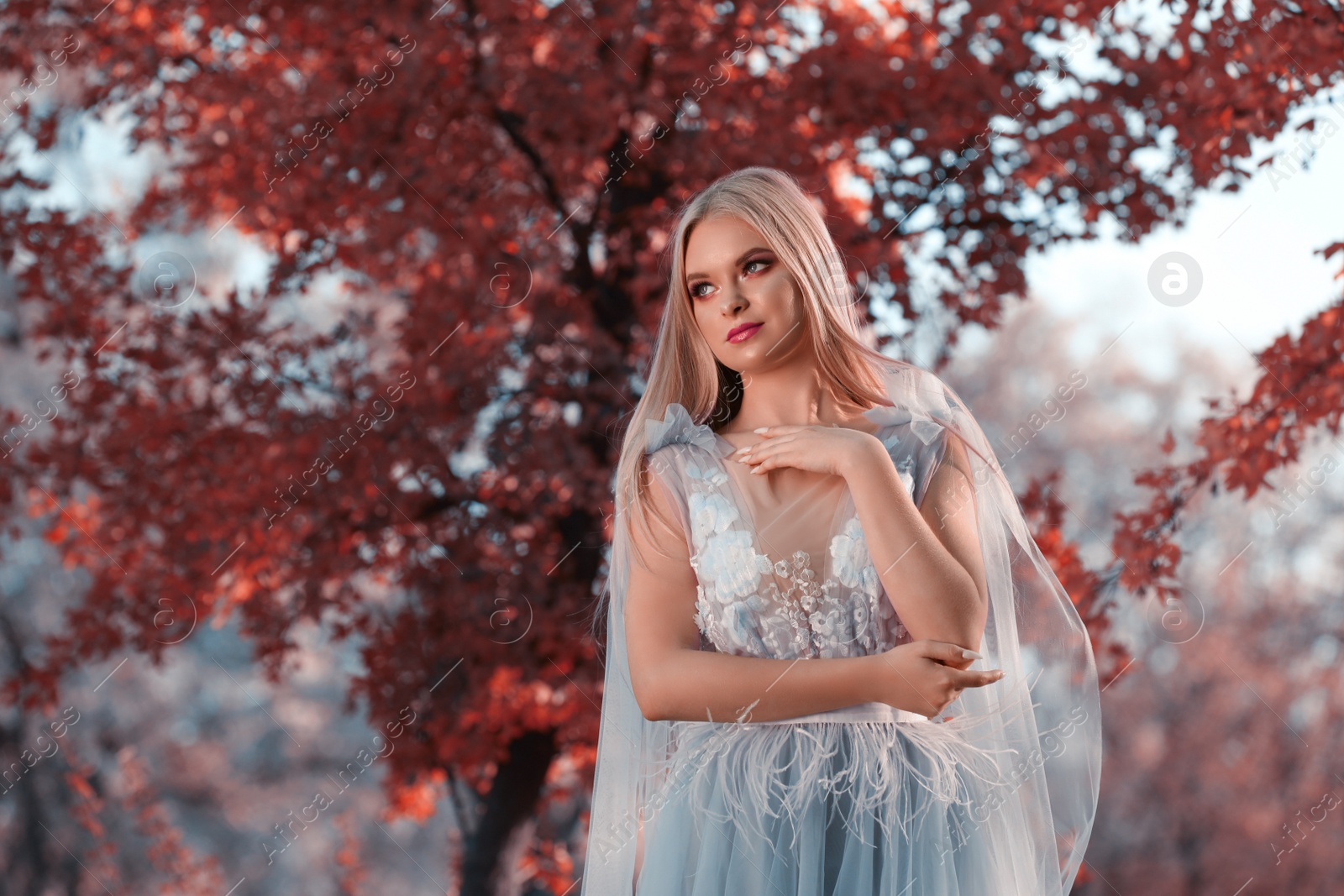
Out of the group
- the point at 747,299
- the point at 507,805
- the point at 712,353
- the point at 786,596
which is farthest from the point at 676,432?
the point at 507,805

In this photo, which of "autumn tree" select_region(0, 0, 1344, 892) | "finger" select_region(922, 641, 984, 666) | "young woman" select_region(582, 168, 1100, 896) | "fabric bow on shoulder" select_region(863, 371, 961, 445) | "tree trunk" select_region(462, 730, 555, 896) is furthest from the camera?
"tree trunk" select_region(462, 730, 555, 896)

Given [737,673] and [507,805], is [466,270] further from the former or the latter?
[737,673]

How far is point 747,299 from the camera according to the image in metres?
1.99

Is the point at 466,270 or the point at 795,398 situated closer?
the point at 795,398

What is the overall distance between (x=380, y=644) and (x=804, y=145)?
2.48m

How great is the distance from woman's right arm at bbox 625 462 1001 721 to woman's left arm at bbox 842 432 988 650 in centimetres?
6

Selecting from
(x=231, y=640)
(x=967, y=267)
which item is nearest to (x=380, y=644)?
(x=967, y=267)

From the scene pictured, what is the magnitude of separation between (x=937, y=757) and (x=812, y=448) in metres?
0.54

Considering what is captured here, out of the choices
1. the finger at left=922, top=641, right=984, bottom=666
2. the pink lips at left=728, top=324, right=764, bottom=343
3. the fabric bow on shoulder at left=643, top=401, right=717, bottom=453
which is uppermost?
the pink lips at left=728, top=324, right=764, bottom=343

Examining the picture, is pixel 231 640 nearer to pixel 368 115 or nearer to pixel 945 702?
pixel 368 115

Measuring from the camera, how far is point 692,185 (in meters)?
4.41

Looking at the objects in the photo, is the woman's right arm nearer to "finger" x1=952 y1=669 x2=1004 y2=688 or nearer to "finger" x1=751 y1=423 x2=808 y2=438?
"finger" x1=952 y1=669 x2=1004 y2=688

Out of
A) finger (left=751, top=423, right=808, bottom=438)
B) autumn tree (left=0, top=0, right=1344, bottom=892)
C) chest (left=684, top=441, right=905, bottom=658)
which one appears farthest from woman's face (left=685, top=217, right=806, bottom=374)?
autumn tree (left=0, top=0, right=1344, bottom=892)

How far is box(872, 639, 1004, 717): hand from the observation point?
164cm
